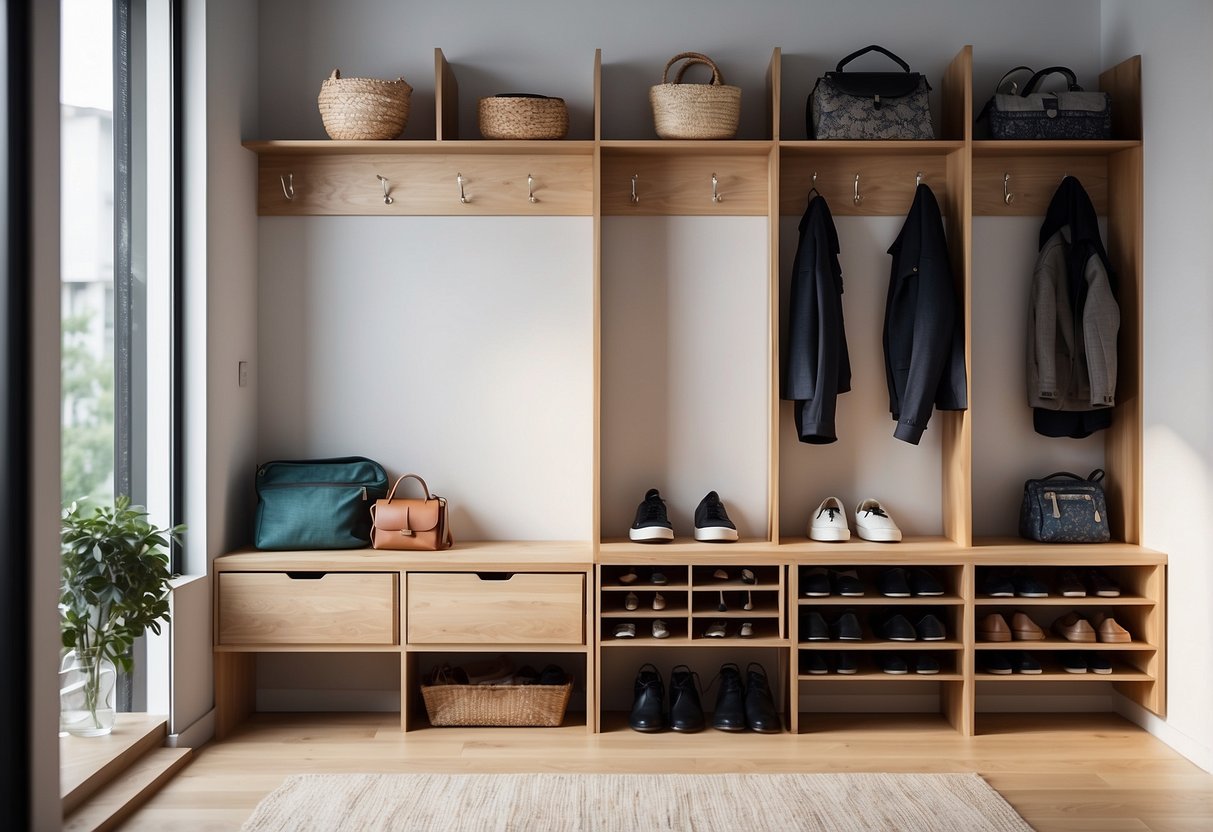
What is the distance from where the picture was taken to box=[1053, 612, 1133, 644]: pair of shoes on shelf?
3316mm

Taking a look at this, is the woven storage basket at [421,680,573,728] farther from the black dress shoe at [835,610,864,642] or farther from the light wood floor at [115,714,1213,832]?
the black dress shoe at [835,610,864,642]

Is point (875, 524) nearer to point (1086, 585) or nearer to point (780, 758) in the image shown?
point (1086, 585)

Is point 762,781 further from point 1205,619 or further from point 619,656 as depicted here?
point 1205,619

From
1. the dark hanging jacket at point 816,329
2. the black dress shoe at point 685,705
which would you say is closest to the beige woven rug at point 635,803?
the black dress shoe at point 685,705

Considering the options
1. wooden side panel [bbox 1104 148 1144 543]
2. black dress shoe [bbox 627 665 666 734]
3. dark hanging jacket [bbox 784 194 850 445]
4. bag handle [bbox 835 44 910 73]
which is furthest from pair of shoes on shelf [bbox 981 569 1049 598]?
bag handle [bbox 835 44 910 73]

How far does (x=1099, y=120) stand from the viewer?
3408mm

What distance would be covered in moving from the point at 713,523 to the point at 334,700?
1542mm

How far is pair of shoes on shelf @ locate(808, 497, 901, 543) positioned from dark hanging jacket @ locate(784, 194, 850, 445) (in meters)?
0.25

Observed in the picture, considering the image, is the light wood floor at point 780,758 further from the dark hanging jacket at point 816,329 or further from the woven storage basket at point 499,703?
the dark hanging jacket at point 816,329

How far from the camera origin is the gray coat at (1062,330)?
11.1ft

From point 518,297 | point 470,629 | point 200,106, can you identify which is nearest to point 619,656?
point 470,629

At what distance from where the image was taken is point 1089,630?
3350mm

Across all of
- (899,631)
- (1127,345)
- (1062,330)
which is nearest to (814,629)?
(899,631)

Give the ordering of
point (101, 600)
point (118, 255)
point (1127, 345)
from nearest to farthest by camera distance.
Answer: point (101, 600), point (118, 255), point (1127, 345)
